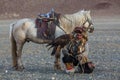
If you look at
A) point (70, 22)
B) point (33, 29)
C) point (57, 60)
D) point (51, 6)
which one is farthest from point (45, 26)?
point (51, 6)

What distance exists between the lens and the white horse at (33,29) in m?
14.6

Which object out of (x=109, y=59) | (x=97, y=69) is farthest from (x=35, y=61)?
(x=97, y=69)

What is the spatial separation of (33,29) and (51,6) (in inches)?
2379

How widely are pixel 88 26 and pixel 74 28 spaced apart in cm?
54

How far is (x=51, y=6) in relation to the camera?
75.1m

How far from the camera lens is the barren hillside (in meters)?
72.5

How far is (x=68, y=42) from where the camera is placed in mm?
13914

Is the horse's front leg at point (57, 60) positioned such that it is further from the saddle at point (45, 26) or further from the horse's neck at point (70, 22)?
the horse's neck at point (70, 22)

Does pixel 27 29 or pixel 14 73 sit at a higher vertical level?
pixel 27 29

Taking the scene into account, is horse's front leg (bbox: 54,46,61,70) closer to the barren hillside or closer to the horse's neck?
the horse's neck

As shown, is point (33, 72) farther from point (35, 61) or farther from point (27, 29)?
point (35, 61)

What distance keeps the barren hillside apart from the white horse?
184ft

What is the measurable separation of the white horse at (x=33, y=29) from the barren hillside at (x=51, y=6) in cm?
5596

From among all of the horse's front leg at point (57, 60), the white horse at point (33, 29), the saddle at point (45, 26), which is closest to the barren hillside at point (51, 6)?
the white horse at point (33, 29)
